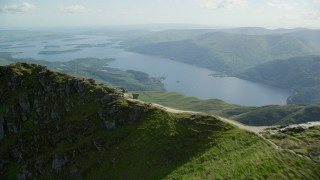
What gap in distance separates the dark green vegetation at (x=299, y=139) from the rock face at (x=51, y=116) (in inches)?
1432

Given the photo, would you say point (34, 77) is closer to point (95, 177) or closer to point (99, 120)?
point (99, 120)

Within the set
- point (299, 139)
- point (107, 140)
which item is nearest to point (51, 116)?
point (107, 140)

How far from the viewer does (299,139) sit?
7594cm

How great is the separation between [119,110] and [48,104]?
30.5 m

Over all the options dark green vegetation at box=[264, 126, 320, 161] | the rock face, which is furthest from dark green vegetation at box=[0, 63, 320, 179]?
dark green vegetation at box=[264, 126, 320, 161]

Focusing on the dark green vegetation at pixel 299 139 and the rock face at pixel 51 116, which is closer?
the dark green vegetation at pixel 299 139

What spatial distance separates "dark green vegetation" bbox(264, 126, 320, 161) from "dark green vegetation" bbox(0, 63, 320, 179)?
3.82 metres

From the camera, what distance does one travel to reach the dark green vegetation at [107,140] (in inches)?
2638

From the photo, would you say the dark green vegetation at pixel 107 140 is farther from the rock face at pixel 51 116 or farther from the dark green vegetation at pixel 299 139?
the dark green vegetation at pixel 299 139

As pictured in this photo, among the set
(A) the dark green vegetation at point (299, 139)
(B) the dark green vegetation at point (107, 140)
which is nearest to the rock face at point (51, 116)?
(B) the dark green vegetation at point (107, 140)

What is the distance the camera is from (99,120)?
9350cm

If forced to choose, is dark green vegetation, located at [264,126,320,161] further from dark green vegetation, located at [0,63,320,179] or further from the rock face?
the rock face

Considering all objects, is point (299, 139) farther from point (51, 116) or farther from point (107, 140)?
point (51, 116)

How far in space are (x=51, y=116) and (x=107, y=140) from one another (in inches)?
1088
